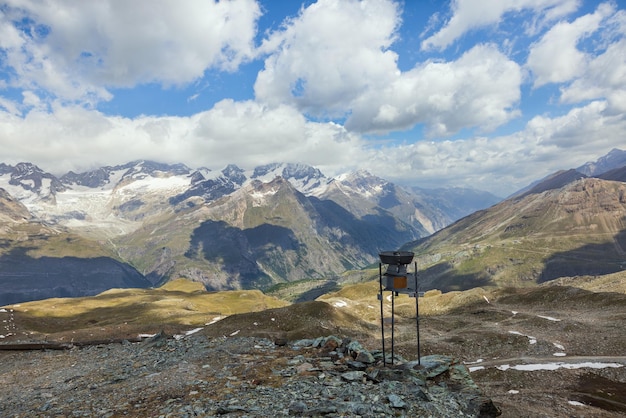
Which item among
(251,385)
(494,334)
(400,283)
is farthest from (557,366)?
(251,385)

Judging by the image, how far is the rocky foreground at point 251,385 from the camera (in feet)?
57.3

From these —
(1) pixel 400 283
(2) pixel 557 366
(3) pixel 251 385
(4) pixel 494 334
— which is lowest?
(4) pixel 494 334

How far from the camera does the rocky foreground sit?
17.5 m

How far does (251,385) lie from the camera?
67.8 feet

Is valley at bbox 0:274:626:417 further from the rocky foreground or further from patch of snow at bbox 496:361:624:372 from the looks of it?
the rocky foreground

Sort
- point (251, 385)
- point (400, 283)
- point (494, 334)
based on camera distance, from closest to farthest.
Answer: point (251, 385) < point (400, 283) < point (494, 334)

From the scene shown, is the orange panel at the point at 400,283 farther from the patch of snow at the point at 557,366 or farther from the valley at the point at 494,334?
the patch of snow at the point at 557,366

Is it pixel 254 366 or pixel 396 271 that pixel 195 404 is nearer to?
pixel 254 366

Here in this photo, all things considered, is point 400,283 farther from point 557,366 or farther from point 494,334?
point 494,334

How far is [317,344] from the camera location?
2931 cm

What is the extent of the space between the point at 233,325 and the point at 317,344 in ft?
91.7

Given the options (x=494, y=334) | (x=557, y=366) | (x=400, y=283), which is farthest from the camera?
(x=494, y=334)

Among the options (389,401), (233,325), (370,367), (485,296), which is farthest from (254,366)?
(485,296)

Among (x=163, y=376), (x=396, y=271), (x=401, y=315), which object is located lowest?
(x=401, y=315)
